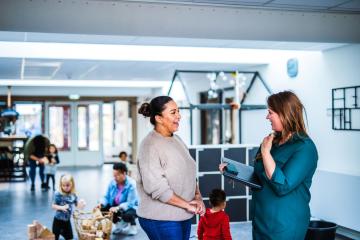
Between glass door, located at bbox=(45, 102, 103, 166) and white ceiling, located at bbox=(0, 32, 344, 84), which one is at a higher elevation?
white ceiling, located at bbox=(0, 32, 344, 84)

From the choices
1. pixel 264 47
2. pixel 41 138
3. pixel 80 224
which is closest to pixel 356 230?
pixel 264 47

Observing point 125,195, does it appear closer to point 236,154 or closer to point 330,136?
point 236,154

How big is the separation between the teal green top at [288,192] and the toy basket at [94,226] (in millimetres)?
2951

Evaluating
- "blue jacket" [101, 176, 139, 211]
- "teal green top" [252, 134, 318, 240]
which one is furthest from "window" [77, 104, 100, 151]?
"teal green top" [252, 134, 318, 240]

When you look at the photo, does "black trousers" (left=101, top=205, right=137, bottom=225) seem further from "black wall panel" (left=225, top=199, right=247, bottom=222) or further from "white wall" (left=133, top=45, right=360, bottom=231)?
"white wall" (left=133, top=45, right=360, bottom=231)

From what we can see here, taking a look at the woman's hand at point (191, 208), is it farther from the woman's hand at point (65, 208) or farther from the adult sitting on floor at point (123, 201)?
the adult sitting on floor at point (123, 201)

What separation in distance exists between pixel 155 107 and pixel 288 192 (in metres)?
0.80

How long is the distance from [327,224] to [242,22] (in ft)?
6.81

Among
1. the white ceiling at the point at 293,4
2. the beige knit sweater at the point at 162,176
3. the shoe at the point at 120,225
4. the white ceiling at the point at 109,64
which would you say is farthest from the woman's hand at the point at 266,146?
the shoe at the point at 120,225

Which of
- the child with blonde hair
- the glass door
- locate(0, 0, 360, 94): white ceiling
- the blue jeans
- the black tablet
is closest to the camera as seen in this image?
the black tablet

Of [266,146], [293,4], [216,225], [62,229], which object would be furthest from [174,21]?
[62,229]

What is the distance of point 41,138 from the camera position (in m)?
10.0

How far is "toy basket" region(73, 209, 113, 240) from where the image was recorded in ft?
15.8

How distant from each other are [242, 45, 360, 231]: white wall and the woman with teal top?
10.6 feet
